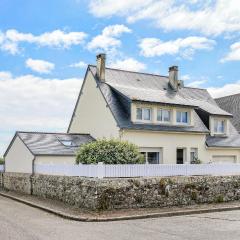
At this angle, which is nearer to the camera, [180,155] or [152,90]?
[180,155]

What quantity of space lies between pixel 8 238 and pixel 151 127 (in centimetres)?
1836

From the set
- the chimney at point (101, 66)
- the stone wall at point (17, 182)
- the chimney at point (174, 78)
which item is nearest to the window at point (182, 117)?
the chimney at point (174, 78)

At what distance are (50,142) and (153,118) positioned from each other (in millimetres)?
6855

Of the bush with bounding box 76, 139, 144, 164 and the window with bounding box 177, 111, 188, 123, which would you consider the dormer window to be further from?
the bush with bounding box 76, 139, 144, 164

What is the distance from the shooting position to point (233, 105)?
139 ft

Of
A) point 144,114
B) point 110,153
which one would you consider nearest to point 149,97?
point 144,114

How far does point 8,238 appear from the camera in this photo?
12008 mm

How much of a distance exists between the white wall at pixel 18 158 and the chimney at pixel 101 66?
7.12m

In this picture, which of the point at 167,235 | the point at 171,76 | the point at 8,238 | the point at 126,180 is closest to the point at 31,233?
the point at 8,238

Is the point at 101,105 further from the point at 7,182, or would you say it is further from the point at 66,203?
the point at 66,203

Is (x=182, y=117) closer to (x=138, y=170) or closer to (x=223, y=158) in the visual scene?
(x=223, y=158)

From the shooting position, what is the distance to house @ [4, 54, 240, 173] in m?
28.4

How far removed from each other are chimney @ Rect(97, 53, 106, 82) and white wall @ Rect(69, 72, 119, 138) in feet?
1.87

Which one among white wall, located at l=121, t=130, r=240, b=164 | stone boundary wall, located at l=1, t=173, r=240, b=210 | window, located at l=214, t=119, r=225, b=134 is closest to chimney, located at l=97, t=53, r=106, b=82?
white wall, located at l=121, t=130, r=240, b=164
